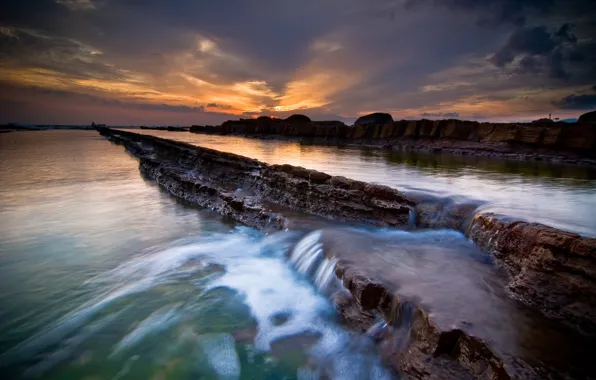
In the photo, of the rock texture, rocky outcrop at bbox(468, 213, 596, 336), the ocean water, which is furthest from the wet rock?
rocky outcrop at bbox(468, 213, 596, 336)

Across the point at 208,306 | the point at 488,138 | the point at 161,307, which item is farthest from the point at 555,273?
the point at 488,138

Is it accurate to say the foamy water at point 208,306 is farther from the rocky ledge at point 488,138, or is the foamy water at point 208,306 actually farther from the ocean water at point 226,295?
the rocky ledge at point 488,138

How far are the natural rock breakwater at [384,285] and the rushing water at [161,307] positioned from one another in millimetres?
393

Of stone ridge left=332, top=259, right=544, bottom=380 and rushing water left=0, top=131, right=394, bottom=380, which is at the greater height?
stone ridge left=332, top=259, right=544, bottom=380

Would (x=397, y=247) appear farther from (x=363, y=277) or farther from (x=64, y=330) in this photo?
(x=64, y=330)

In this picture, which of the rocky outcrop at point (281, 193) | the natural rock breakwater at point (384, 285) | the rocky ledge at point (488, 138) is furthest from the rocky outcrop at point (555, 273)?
the rocky ledge at point (488, 138)

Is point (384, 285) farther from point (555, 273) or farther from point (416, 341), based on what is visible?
point (555, 273)

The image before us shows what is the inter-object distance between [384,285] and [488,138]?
27523mm

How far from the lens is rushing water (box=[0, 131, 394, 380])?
314 cm

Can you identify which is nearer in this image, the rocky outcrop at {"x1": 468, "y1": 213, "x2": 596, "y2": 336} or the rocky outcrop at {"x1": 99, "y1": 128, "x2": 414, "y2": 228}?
the rocky outcrop at {"x1": 468, "y1": 213, "x2": 596, "y2": 336}

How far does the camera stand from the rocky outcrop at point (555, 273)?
116 inches

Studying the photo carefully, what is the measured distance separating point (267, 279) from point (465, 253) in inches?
137

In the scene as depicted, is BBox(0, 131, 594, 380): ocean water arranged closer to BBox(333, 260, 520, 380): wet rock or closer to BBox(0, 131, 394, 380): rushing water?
BBox(0, 131, 394, 380): rushing water

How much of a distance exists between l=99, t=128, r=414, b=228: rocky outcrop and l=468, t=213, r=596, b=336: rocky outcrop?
8.81 ft
